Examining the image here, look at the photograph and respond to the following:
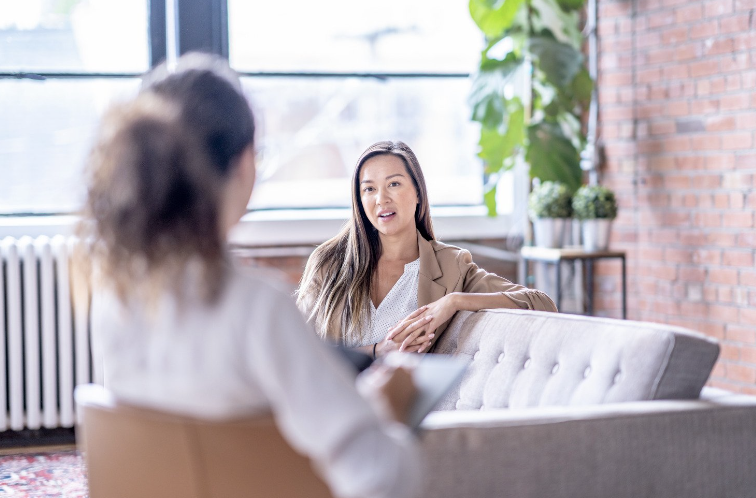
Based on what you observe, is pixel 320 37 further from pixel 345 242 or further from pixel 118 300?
pixel 118 300

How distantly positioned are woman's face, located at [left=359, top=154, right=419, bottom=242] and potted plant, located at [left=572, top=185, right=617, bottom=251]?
159 centimetres

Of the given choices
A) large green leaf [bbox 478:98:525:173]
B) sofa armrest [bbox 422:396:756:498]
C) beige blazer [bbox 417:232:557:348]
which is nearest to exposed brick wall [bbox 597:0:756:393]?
large green leaf [bbox 478:98:525:173]

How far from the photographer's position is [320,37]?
181 inches

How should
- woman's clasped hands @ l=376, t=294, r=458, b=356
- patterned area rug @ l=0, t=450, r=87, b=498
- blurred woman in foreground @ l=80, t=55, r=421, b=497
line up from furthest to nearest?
1. patterned area rug @ l=0, t=450, r=87, b=498
2. woman's clasped hands @ l=376, t=294, r=458, b=356
3. blurred woman in foreground @ l=80, t=55, r=421, b=497

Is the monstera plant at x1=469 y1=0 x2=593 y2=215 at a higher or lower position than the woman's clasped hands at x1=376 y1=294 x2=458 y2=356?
higher

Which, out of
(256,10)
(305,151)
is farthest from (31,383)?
(256,10)

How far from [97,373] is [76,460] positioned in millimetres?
380

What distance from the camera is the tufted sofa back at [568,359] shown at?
1835mm

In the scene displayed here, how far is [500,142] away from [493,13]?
605 mm

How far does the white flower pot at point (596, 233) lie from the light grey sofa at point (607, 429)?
7.24ft

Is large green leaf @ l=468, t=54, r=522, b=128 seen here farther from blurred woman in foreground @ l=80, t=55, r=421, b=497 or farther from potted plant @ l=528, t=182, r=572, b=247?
blurred woman in foreground @ l=80, t=55, r=421, b=497

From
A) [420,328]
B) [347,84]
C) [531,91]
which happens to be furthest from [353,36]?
[420,328]

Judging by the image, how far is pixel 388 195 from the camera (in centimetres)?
284

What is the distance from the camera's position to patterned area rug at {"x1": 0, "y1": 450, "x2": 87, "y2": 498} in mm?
3354
